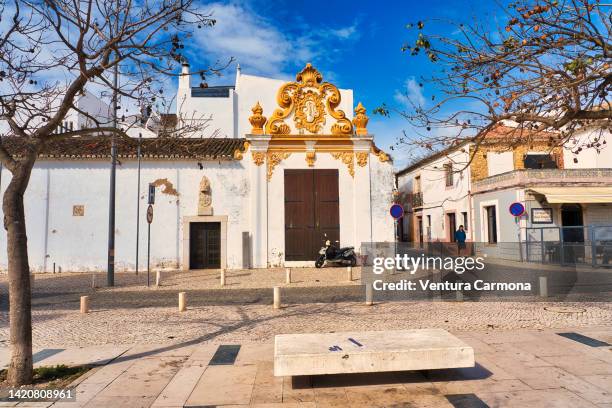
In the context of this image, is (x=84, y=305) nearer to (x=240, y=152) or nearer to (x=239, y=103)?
(x=240, y=152)

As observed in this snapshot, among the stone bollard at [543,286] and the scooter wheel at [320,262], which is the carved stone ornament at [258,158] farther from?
the stone bollard at [543,286]

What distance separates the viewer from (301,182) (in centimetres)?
1766

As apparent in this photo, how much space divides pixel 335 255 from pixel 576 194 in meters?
11.4

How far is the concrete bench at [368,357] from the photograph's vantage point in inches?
168

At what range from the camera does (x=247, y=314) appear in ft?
27.9

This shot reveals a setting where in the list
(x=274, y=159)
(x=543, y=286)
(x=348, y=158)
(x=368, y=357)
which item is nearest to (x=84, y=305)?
(x=368, y=357)

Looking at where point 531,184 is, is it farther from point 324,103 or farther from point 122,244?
point 122,244

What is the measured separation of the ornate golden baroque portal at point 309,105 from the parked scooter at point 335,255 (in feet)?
16.0

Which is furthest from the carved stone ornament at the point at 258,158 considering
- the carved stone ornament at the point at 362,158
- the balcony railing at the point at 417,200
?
the balcony railing at the point at 417,200

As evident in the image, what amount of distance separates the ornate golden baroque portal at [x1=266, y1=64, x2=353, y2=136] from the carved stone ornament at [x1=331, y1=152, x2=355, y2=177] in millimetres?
886

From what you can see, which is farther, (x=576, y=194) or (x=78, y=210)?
(x=576, y=194)

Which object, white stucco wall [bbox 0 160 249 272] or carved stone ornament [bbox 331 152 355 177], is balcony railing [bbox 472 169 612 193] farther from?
white stucco wall [bbox 0 160 249 272]

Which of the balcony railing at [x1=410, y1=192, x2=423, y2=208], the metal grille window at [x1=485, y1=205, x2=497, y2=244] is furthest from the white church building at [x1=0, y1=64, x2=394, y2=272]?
the balcony railing at [x1=410, y1=192, x2=423, y2=208]

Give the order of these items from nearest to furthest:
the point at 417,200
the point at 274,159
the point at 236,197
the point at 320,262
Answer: the point at 320,262 < the point at 236,197 < the point at 274,159 < the point at 417,200
